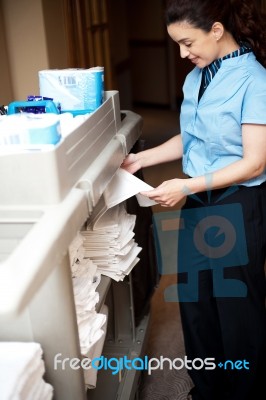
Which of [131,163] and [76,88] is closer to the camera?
[76,88]

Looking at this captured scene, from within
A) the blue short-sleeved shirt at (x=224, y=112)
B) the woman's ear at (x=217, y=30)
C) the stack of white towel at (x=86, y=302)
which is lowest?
the stack of white towel at (x=86, y=302)

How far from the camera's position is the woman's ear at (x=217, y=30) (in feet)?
4.43

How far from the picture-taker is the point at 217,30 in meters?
1.36

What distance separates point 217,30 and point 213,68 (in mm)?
126

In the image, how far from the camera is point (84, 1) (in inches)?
129

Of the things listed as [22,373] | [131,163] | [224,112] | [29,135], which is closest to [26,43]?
[131,163]

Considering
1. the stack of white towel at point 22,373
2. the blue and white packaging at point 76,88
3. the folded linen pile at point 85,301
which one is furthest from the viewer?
the blue and white packaging at point 76,88

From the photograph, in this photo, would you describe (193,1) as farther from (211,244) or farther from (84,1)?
(84,1)

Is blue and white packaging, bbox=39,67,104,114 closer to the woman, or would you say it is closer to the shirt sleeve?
the woman

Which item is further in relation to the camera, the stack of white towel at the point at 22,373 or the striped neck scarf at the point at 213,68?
the striped neck scarf at the point at 213,68

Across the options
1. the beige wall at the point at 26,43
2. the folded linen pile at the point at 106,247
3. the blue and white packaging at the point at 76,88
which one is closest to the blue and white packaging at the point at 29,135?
the blue and white packaging at the point at 76,88

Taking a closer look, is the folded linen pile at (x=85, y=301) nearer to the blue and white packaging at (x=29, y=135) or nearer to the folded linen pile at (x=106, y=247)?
the folded linen pile at (x=106, y=247)

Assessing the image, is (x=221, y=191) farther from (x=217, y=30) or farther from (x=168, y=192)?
(x=217, y=30)

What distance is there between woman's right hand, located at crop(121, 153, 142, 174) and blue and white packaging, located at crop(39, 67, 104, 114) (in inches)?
12.1
